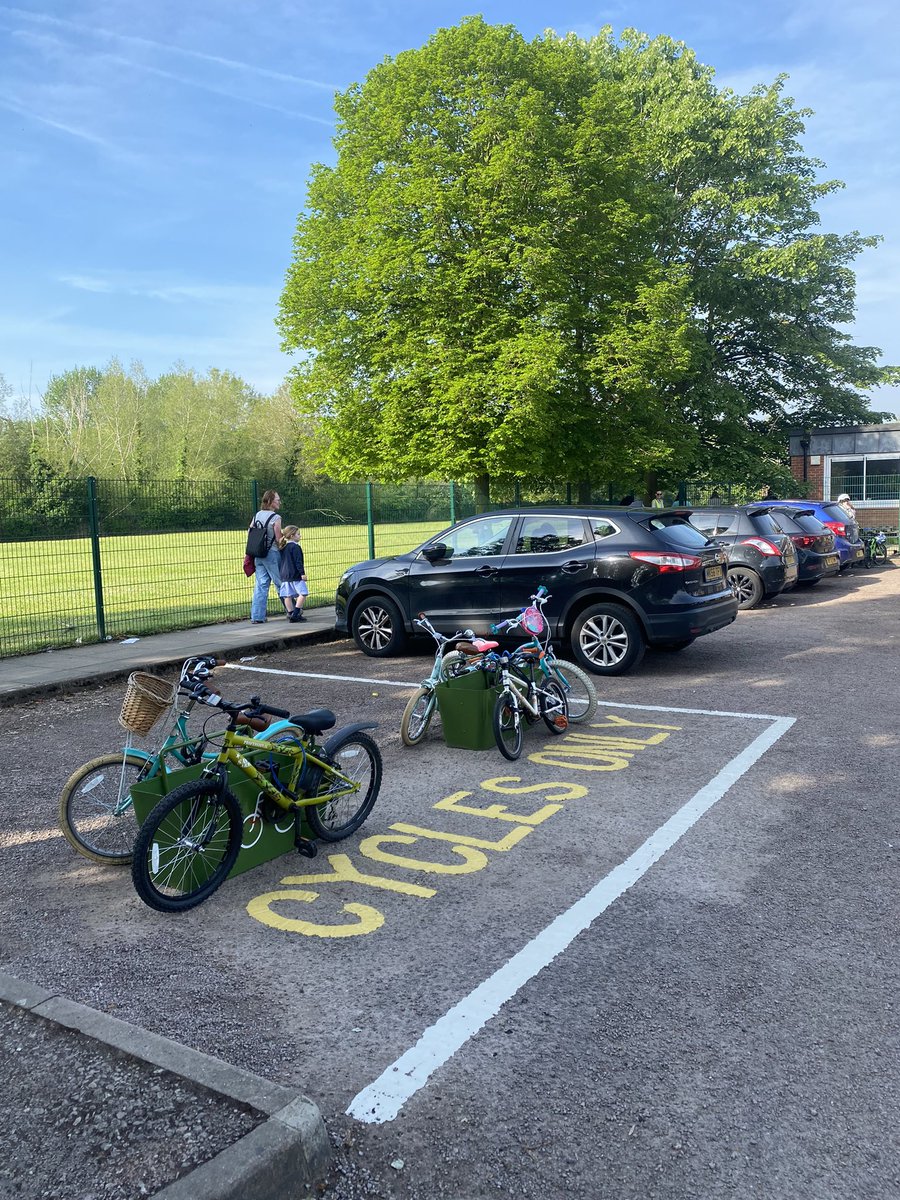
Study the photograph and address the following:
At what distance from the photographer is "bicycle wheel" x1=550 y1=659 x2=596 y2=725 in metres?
7.54

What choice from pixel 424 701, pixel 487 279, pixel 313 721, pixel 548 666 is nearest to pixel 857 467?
pixel 487 279

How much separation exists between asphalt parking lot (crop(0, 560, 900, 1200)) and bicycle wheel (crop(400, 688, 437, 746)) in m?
0.16

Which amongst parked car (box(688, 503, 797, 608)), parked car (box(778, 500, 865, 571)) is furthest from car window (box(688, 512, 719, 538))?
parked car (box(778, 500, 865, 571))

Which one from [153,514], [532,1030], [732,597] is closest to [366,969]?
[532,1030]

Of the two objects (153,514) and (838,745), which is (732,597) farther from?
(153,514)

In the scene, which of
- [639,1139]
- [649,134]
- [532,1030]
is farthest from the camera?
[649,134]

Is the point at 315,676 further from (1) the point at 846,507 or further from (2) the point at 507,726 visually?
(1) the point at 846,507

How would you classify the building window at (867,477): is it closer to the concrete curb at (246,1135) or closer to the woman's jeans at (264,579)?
the woman's jeans at (264,579)

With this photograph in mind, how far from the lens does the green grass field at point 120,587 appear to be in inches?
443

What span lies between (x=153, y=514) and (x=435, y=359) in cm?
1102

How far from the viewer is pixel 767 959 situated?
12.0 feet

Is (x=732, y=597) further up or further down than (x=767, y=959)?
further up

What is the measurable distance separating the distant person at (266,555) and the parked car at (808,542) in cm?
909

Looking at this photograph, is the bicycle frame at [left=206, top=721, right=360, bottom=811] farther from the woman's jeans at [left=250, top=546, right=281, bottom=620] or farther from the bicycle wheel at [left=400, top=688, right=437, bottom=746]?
the woman's jeans at [left=250, top=546, right=281, bottom=620]
